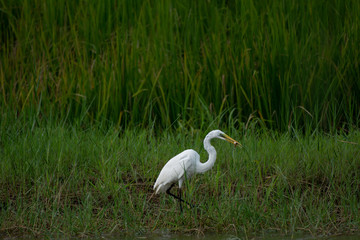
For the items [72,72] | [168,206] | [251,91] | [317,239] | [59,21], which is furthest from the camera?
[59,21]

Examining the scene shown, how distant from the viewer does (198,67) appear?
6.10m

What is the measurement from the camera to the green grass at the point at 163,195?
12.3 ft

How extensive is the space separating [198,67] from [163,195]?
216cm

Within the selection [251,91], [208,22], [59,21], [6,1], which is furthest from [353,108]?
[6,1]

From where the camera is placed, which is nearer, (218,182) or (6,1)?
(218,182)

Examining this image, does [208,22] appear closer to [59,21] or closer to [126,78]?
[126,78]

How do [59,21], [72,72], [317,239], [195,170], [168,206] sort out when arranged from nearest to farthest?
1. [317,239]
2. [195,170]
3. [168,206]
4. [72,72]
5. [59,21]

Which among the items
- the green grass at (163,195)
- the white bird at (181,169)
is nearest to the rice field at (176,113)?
the green grass at (163,195)

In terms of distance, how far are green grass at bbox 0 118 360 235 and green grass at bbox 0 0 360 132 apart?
49cm

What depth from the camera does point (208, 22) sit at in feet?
21.2

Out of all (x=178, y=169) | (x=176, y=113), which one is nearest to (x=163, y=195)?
(x=178, y=169)

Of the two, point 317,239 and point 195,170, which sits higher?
point 195,170

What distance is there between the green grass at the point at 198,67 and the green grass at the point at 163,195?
0.49 m

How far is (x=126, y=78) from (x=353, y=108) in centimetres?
260
